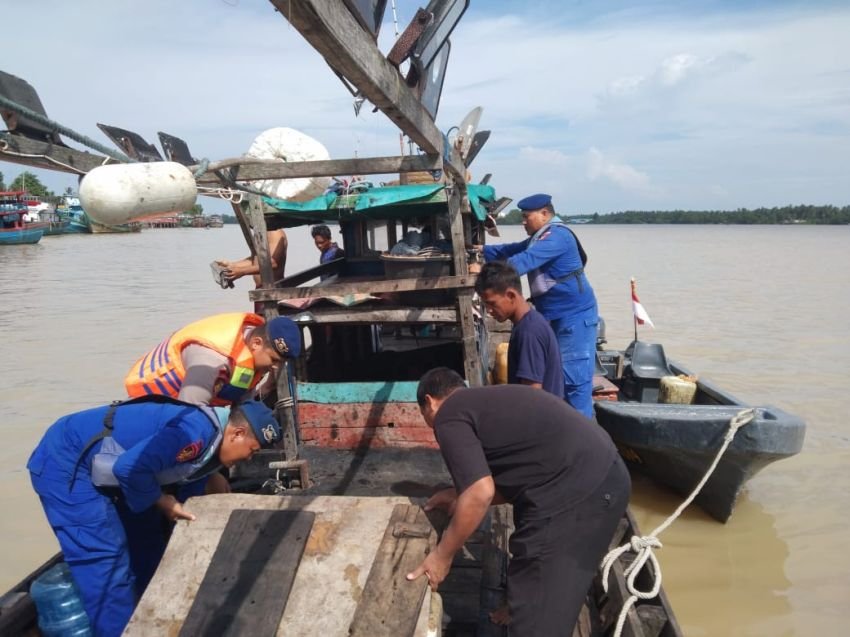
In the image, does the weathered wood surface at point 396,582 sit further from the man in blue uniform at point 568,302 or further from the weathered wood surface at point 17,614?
the man in blue uniform at point 568,302

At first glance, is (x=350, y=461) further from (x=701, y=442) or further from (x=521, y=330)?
(x=701, y=442)

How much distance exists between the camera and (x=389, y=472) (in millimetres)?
4652

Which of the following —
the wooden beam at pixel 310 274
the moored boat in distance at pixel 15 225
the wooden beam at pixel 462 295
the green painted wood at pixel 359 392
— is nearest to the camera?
the wooden beam at pixel 462 295

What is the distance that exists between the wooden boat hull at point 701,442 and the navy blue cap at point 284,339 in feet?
11.9

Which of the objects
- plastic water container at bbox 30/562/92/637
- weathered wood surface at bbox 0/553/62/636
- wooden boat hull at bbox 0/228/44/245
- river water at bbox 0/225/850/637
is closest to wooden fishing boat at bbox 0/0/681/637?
plastic water container at bbox 30/562/92/637

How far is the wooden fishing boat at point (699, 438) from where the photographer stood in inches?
207

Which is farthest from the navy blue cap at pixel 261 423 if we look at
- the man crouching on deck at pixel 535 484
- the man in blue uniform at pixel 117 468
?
the man crouching on deck at pixel 535 484

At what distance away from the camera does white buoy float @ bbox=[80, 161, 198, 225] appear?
6.46ft

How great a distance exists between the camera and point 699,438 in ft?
17.9

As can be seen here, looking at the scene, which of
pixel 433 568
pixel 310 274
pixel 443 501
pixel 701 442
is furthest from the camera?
pixel 310 274

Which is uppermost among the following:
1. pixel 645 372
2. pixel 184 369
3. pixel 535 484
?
pixel 184 369

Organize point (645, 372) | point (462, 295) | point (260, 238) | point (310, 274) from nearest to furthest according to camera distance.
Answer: point (260, 238)
point (462, 295)
point (310, 274)
point (645, 372)

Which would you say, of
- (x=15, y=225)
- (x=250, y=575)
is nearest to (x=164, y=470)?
(x=250, y=575)

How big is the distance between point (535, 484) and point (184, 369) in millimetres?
2056
